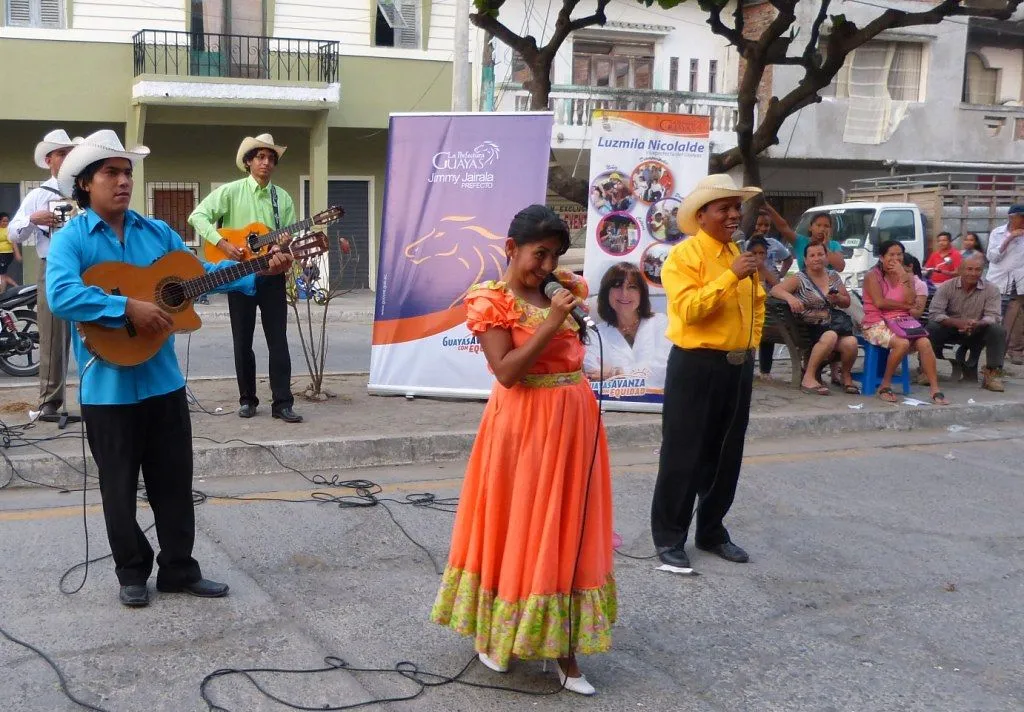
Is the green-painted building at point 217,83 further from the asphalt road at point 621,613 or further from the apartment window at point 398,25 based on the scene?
the asphalt road at point 621,613

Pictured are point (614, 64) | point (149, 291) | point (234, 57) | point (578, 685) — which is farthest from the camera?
point (614, 64)

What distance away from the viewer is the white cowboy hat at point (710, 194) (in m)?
5.08

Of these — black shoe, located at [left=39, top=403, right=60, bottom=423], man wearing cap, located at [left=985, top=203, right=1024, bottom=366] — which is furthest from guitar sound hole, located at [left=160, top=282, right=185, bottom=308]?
man wearing cap, located at [left=985, top=203, right=1024, bottom=366]

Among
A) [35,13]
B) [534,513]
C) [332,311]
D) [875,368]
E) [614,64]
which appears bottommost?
[332,311]

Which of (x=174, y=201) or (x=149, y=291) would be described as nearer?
(x=149, y=291)

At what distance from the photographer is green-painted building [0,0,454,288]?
20.4 m

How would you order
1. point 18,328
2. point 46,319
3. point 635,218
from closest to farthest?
point 46,319 → point 635,218 → point 18,328

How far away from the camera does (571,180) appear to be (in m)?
10.3

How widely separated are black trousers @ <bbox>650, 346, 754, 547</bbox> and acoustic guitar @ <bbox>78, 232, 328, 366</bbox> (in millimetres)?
2204

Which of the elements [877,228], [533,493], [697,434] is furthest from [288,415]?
[877,228]

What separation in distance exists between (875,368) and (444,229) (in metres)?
4.40

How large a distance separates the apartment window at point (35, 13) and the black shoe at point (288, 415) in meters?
15.5

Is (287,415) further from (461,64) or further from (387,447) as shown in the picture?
(461,64)

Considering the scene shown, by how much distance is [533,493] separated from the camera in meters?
3.79
